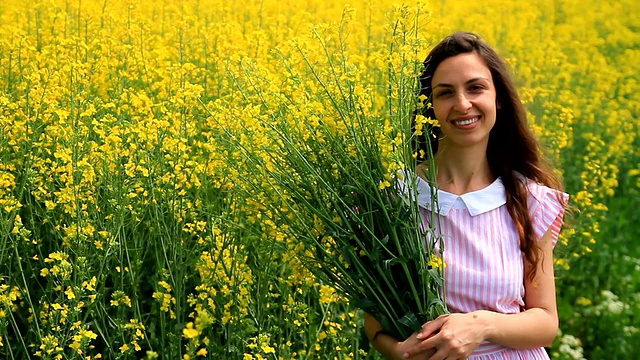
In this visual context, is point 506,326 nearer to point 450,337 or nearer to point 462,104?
point 450,337

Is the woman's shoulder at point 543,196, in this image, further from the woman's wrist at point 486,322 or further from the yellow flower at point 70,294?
the yellow flower at point 70,294

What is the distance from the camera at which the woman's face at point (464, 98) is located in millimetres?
2770

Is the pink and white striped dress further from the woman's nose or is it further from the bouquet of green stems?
the woman's nose

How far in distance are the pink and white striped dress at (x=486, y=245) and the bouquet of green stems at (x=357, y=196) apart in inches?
3.1

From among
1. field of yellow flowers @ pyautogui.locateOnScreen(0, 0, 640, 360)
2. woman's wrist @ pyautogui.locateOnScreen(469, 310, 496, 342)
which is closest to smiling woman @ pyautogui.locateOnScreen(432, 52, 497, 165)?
field of yellow flowers @ pyautogui.locateOnScreen(0, 0, 640, 360)

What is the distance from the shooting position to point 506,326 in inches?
103

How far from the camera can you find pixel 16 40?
3.99 m

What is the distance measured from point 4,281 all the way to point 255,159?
109 centimetres

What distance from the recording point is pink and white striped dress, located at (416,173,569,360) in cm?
272

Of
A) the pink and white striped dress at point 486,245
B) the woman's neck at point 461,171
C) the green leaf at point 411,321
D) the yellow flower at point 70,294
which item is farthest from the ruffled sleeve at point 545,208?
the yellow flower at point 70,294

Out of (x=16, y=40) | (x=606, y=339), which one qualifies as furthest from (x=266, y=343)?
(x=606, y=339)

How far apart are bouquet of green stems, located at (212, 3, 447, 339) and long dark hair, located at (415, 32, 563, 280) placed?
0.16 m

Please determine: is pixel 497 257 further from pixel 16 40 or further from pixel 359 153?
pixel 16 40

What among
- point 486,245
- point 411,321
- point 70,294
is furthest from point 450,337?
point 70,294
